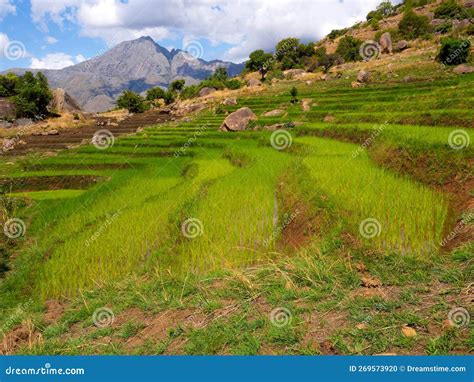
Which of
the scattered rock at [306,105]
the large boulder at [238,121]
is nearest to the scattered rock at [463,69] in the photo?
the scattered rock at [306,105]

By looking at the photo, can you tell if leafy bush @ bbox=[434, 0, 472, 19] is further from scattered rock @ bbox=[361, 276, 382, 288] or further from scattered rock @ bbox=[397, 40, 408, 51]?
scattered rock @ bbox=[361, 276, 382, 288]

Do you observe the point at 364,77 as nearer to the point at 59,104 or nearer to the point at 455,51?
the point at 455,51

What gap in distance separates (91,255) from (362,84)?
28.0 meters

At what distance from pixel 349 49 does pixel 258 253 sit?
5360 centimetres

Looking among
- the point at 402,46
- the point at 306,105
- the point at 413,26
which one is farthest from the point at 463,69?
the point at 413,26

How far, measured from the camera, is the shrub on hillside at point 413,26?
4931 cm

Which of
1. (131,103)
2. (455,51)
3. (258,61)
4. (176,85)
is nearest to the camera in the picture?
(455,51)

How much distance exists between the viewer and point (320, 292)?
472cm

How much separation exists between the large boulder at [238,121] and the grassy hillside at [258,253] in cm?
893

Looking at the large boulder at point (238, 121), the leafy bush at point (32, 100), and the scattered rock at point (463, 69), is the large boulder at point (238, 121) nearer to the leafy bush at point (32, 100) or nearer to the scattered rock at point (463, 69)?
the scattered rock at point (463, 69)

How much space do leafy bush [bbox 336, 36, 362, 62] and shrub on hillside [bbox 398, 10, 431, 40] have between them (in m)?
6.24

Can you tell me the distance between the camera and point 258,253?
22.1ft

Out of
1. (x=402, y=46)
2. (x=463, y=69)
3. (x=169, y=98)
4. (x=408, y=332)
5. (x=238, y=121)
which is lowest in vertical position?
(x=408, y=332)

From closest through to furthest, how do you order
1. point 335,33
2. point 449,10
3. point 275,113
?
point 275,113 < point 449,10 < point 335,33
